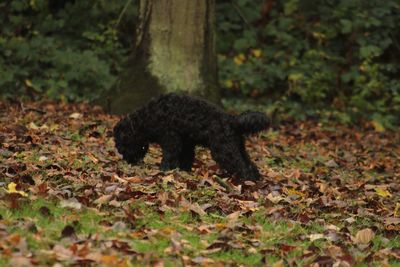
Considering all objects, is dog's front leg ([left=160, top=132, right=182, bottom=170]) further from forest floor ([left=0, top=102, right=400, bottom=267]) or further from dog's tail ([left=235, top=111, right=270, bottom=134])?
dog's tail ([left=235, top=111, right=270, bottom=134])

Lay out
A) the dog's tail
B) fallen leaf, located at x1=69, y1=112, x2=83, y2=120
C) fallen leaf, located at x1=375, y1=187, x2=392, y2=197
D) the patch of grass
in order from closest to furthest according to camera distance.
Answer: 1. the patch of grass
2. the dog's tail
3. fallen leaf, located at x1=375, y1=187, x2=392, y2=197
4. fallen leaf, located at x1=69, y1=112, x2=83, y2=120

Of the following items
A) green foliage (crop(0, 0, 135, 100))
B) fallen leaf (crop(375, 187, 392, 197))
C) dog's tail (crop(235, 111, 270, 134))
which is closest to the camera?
dog's tail (crop(235, 111, 270, 134))

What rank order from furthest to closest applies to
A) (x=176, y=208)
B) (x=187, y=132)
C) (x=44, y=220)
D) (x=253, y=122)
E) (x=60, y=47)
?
(x=60, y=47)
(x=187, y=132)
(x=253, y=122)
(x=176, y=208)
(x=44, y=220)

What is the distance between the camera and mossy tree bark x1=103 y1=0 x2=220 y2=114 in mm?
10289

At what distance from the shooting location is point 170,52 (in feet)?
34.0

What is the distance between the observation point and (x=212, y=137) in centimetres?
686

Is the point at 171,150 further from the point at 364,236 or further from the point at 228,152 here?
the point at 364,236

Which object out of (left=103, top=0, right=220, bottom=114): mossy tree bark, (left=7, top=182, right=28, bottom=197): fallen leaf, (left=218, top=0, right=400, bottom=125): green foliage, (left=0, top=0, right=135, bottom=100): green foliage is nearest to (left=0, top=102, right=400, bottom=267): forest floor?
(left=7, top=182, right=28, bottom=197): fallen leaf

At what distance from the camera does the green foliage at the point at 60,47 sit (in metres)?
12.4

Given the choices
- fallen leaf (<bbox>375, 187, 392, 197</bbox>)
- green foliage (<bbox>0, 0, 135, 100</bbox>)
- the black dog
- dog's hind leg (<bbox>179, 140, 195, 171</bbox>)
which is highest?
green foliage (<bbox>0, 0, 135, 100</bbox>)

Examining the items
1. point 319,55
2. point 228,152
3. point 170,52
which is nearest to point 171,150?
point 228,152

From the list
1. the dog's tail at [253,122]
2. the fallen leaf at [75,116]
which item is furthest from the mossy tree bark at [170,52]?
the dog's tail at [253,122]

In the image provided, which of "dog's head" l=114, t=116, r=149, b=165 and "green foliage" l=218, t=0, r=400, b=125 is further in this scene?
"green foliage" l=218, t=0, r=400, b=125

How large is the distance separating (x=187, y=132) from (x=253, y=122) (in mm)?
791
